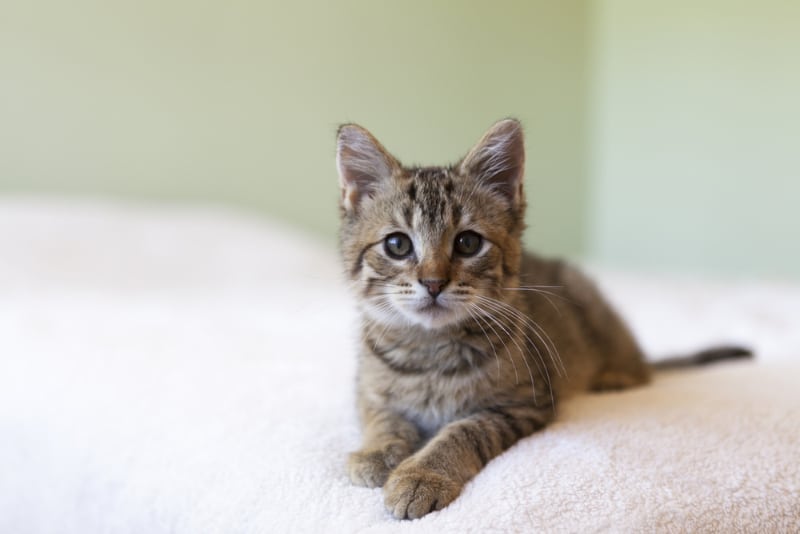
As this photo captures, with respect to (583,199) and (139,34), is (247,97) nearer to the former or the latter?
(139,34)

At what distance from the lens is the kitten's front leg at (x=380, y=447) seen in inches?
42.1

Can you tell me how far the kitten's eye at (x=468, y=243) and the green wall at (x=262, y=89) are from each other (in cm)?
205

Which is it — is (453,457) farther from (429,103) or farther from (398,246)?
(429,103)

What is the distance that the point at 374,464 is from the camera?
1.09 m

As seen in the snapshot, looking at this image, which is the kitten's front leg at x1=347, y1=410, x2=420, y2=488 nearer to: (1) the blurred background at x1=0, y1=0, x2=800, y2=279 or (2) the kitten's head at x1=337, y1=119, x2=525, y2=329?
(2) the kitten's head at x1=337, y1=119, x2=525, y2=329

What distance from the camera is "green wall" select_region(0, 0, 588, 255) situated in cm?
280

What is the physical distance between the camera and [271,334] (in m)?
2.06

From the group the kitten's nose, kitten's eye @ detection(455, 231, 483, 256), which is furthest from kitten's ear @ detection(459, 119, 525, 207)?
the kitten's nose

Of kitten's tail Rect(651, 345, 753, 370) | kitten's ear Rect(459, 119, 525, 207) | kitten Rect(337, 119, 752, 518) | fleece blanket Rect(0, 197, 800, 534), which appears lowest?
kitten's tail Rect(651, 345, 753, 370)

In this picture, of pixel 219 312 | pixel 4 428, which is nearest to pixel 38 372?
pixel 4 428

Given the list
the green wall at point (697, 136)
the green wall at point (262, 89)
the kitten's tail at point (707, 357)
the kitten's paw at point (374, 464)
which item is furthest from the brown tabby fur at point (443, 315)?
the green wall at point (697, 136)

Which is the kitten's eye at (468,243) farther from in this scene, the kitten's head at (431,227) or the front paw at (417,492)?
the front paw at (417,492)

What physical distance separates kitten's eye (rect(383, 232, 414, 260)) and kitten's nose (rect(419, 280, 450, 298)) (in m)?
0.10

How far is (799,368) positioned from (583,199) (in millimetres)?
2630
